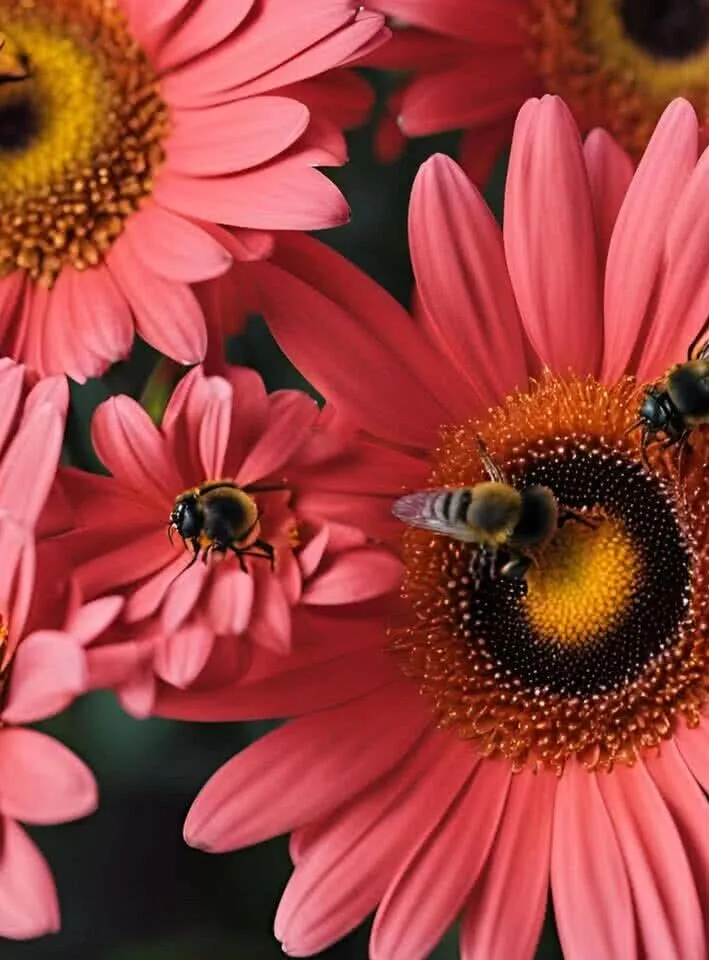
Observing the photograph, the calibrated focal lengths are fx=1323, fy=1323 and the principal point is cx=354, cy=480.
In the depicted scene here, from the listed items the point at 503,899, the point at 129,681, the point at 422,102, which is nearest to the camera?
the point at 129,681

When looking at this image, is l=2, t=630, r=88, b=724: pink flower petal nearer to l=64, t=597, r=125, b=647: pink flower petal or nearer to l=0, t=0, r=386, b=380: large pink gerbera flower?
l=64, t=597, r=125, b=647: pink flower petal

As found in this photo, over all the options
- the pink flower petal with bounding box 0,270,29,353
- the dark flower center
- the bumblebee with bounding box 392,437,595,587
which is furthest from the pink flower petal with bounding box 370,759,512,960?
the dark flower center

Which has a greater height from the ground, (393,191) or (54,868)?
(393,191)

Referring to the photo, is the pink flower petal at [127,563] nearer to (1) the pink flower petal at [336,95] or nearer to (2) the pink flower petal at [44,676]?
(2) the pink flower petal at [44,676]

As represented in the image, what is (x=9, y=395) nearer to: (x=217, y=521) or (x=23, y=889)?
(x=217, y=521)

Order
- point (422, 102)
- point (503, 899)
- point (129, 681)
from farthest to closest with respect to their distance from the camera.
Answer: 1. point (422, 102)
2. point (503, 899)
3. point (129, 681)

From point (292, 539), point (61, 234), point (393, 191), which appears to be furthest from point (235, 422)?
point (393, 191)

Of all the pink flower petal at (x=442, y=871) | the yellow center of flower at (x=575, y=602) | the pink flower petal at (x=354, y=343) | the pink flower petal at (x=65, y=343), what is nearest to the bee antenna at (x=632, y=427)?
the yellow center of flower at (x=575, y=602)

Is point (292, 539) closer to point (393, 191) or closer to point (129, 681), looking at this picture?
point (129, 681)
